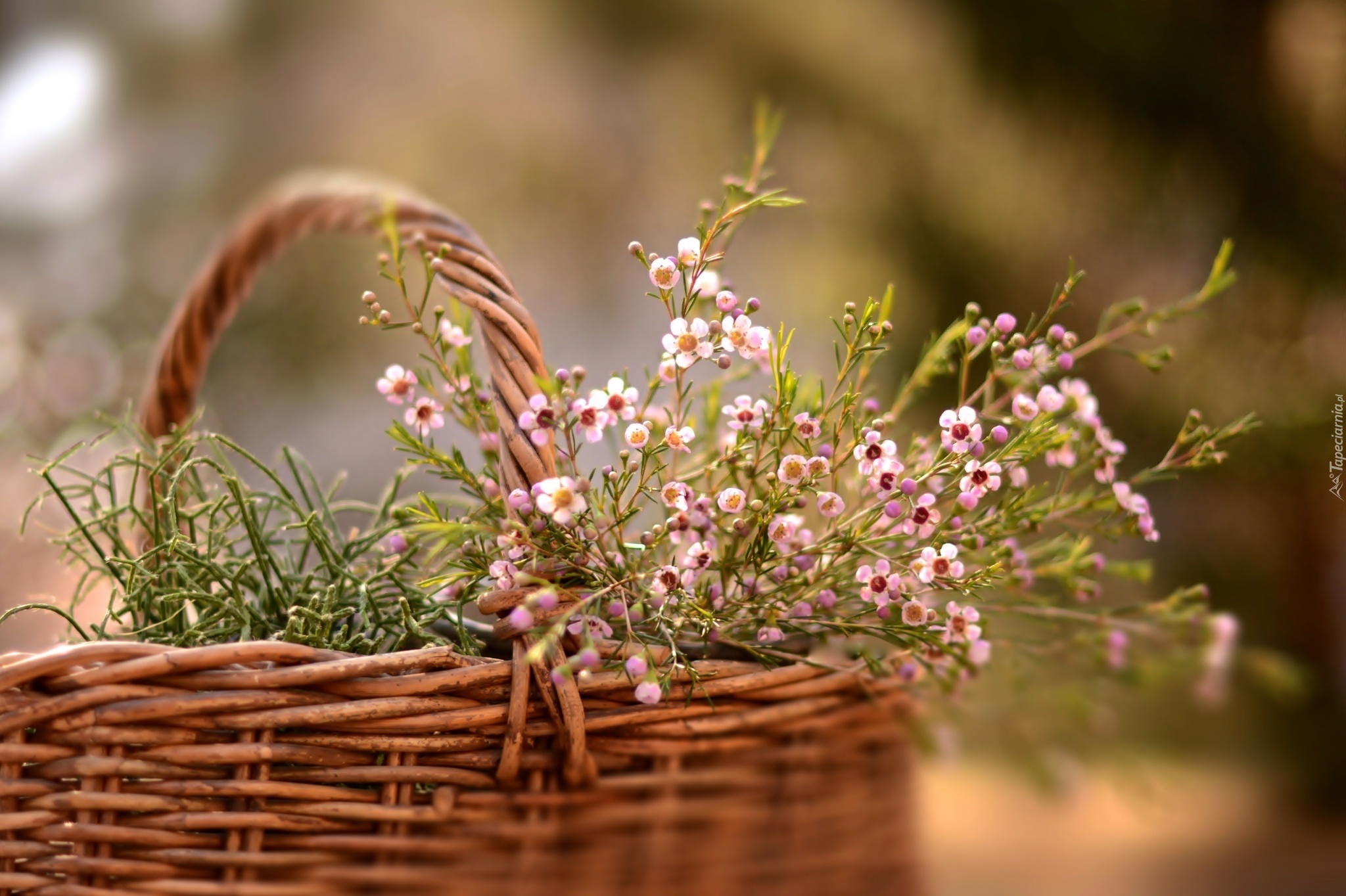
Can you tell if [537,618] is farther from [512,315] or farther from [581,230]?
[581,230]

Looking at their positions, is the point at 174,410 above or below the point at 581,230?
below

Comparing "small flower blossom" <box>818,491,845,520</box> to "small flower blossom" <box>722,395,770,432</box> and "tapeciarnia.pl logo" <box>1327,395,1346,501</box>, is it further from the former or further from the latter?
"tapeciarnia.pl logo" <box>1327,395,1346,501</box>

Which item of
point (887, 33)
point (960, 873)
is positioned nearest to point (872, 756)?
point (960, 873)

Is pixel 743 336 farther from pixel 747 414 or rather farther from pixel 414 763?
pixel 414 763

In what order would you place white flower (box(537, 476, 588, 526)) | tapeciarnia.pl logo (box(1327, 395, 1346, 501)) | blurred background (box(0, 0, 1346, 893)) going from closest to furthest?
white flower (box(537, 476, 588, 526)) < tapeciarnia.pl logo (box(1327, 395, 1346, 501)) < blurred background (box(0, 0, 1346, 893))

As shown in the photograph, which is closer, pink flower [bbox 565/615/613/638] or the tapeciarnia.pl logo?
pink flower [bbox 565/615/613/638]

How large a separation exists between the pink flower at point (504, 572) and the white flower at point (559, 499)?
41 mm

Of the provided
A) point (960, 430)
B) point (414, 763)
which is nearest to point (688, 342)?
point (960, 430)

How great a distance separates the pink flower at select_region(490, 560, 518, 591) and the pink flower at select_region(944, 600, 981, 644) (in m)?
0.21

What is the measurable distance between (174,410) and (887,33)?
1.68 metres

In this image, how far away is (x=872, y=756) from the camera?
1.94ft

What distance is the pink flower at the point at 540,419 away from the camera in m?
0.43

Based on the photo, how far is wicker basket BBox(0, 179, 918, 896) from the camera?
0.42 meters

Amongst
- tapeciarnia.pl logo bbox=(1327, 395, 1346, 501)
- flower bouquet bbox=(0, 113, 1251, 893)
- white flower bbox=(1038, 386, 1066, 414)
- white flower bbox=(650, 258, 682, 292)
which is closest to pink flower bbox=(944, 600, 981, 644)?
flower bouquet bbox=(0, 113, 1251, 893)
